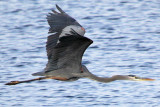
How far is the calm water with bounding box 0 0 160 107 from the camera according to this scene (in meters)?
12.0

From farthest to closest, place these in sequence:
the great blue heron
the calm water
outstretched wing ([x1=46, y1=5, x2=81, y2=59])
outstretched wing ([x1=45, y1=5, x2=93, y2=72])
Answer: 1. the calm water
2. outstretched wing ([x1=46, y1=5, x2=81, y2=59])
3. the great blue heron
4. outstretched wing ([x1=45, y1=5, x2=93, y2=72])

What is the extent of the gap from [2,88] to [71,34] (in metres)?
3.53

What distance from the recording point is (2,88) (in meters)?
12.7

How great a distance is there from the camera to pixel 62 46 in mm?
10273

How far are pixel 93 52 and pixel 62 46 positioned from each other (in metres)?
5.47

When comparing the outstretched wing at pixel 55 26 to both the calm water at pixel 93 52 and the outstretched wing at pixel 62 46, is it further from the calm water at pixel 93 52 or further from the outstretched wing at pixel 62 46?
the calm water at pixel 93 52

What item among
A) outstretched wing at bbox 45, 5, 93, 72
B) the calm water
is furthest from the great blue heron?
the calm water

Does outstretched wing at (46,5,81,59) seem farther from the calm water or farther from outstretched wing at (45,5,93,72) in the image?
the calm water

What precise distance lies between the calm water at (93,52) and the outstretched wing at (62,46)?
3.56ft

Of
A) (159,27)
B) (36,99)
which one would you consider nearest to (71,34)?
(36,99)

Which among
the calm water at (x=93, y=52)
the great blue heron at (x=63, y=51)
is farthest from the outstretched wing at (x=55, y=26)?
the calm water at (x=93, y=52)

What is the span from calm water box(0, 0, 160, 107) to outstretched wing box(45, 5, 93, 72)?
1.08m

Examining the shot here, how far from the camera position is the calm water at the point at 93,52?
12047 millimetres

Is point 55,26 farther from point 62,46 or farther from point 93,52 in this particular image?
point 93,52
